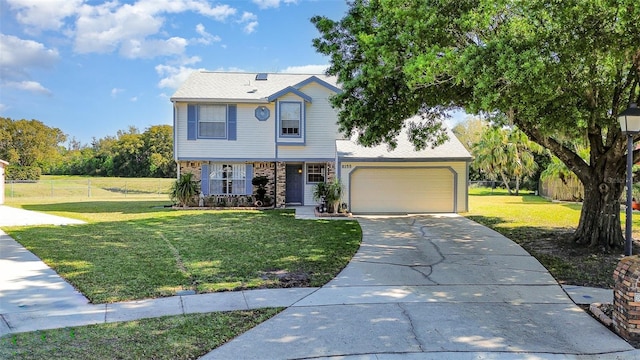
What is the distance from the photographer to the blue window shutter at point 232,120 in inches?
724

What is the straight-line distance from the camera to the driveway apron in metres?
4.14

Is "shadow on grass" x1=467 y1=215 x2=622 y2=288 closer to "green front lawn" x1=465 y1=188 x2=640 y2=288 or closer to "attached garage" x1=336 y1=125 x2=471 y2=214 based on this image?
"green front lawn" x1=465 y1=188 x2=640 y2=288

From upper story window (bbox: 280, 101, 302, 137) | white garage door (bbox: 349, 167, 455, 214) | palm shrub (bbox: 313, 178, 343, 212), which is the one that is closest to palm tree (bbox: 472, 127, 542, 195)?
white garage door (bbox: 349, 167, 455, 214)

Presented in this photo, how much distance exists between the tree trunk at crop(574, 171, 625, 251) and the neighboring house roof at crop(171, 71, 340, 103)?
10.7 meters

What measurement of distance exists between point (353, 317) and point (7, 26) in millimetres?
14106

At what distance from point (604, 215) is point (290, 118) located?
12527 millimetres

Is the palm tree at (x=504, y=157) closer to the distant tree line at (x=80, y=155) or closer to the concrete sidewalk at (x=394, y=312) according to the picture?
the concrete sidewalk at (x=394, y=312)

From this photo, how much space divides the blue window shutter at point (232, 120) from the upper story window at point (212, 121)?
0.18 metres

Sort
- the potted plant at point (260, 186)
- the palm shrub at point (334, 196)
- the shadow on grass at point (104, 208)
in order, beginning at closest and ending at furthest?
the palm shrub at point (334, 196) → the shadow on grass at point (104, 208) → the potted plant at point (260, 186)

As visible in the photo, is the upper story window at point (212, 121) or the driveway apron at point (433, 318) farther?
the upper story window at point (212, 121)

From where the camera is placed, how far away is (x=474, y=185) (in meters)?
38.4

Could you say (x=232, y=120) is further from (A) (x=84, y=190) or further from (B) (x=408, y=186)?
(A) (x=84, y=190)

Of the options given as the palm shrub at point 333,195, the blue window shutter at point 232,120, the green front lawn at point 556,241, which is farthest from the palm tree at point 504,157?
the blue window shutter at point 232,120

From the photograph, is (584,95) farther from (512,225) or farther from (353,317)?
(353,317)
